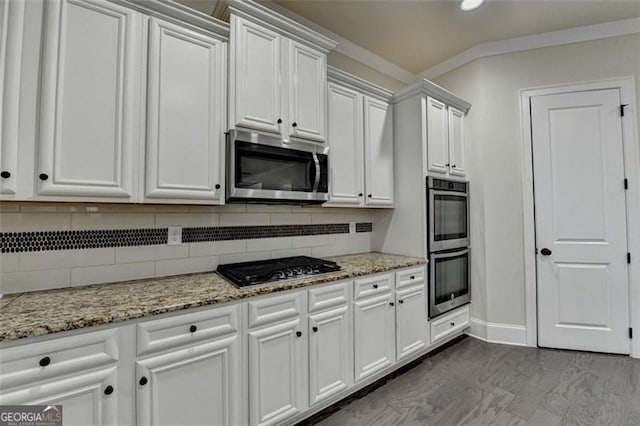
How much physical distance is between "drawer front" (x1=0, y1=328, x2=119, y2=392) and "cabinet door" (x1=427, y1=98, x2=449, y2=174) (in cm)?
254

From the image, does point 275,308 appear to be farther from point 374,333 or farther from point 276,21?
point 276,21

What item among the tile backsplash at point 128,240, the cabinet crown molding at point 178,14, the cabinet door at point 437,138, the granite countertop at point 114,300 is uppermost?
the cabinet crown molding at point 178,14

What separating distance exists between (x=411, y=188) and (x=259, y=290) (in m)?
1.75

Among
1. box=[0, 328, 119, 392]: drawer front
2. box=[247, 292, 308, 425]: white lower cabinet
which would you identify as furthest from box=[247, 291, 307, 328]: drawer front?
box=[0, 328, 119, 392]: drawer front

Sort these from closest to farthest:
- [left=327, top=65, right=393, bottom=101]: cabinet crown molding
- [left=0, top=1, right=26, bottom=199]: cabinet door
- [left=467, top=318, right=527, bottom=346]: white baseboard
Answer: [left=0, top=1, right=26, bottom=199]: cabinet door → [left=327, top=65, right=393, bottom=101]: cabinet crown molding → [left=467, top=318, right=527, bottom=346]: white baseboard

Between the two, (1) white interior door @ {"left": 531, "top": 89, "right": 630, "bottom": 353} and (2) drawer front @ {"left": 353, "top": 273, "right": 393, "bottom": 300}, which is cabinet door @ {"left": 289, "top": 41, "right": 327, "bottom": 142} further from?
(1) white interior door @ {"left": 531, "top": 89, "right": 630, "bottom": 353}

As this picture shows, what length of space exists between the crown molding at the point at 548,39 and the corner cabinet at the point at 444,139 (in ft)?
2.16

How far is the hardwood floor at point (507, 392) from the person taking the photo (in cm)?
179

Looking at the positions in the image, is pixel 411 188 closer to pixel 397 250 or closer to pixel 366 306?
pixel 397 250

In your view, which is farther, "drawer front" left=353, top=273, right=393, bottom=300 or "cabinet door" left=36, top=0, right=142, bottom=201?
"drawer front" left=353, top=273, right=393, bottom=300

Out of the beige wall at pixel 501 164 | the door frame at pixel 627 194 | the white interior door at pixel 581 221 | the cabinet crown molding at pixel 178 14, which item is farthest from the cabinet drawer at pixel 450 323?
the cabinet crown molding at pixel 178 14

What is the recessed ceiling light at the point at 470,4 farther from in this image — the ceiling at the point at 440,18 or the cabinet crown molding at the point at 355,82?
the cabinet crown molding at the point at 355,82

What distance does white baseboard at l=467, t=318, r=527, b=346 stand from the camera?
9.13 feet

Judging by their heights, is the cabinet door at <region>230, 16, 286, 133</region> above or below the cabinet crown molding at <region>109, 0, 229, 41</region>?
below
